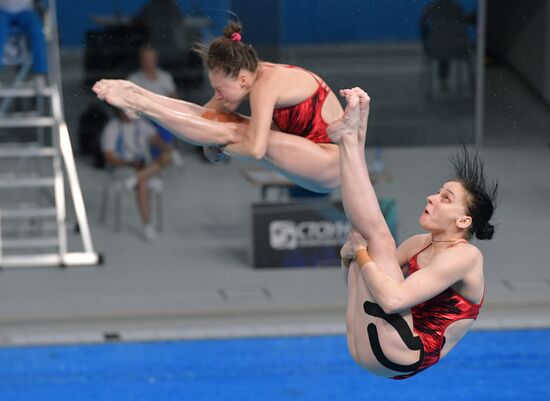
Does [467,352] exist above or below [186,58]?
below

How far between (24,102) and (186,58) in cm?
310

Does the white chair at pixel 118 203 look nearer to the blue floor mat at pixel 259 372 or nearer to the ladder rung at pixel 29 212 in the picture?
the ladder rung at pixel 29 212

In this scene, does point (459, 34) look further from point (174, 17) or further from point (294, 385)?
point (294, 385)

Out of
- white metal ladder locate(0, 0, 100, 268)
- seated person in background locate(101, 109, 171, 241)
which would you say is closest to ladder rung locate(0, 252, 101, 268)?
white metal ladder locate(0, 0, 100, 268)

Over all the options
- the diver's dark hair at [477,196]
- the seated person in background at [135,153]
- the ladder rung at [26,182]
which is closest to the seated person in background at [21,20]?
the seated person in background at [135,153]

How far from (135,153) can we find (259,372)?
70.5 inches

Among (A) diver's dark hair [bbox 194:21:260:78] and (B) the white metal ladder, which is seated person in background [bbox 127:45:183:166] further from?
(B) the white metal ladder

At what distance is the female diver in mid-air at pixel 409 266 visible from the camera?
14.3 ft

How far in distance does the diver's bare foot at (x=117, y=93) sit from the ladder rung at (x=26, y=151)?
169 inches

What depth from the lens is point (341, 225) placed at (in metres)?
9.22

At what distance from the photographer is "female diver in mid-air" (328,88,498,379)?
171 inches

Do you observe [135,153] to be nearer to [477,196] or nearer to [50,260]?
[50,260]

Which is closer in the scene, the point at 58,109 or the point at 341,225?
the point at 58,109

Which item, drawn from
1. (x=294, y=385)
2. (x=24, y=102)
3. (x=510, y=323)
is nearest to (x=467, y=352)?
(x=510, y=323)
